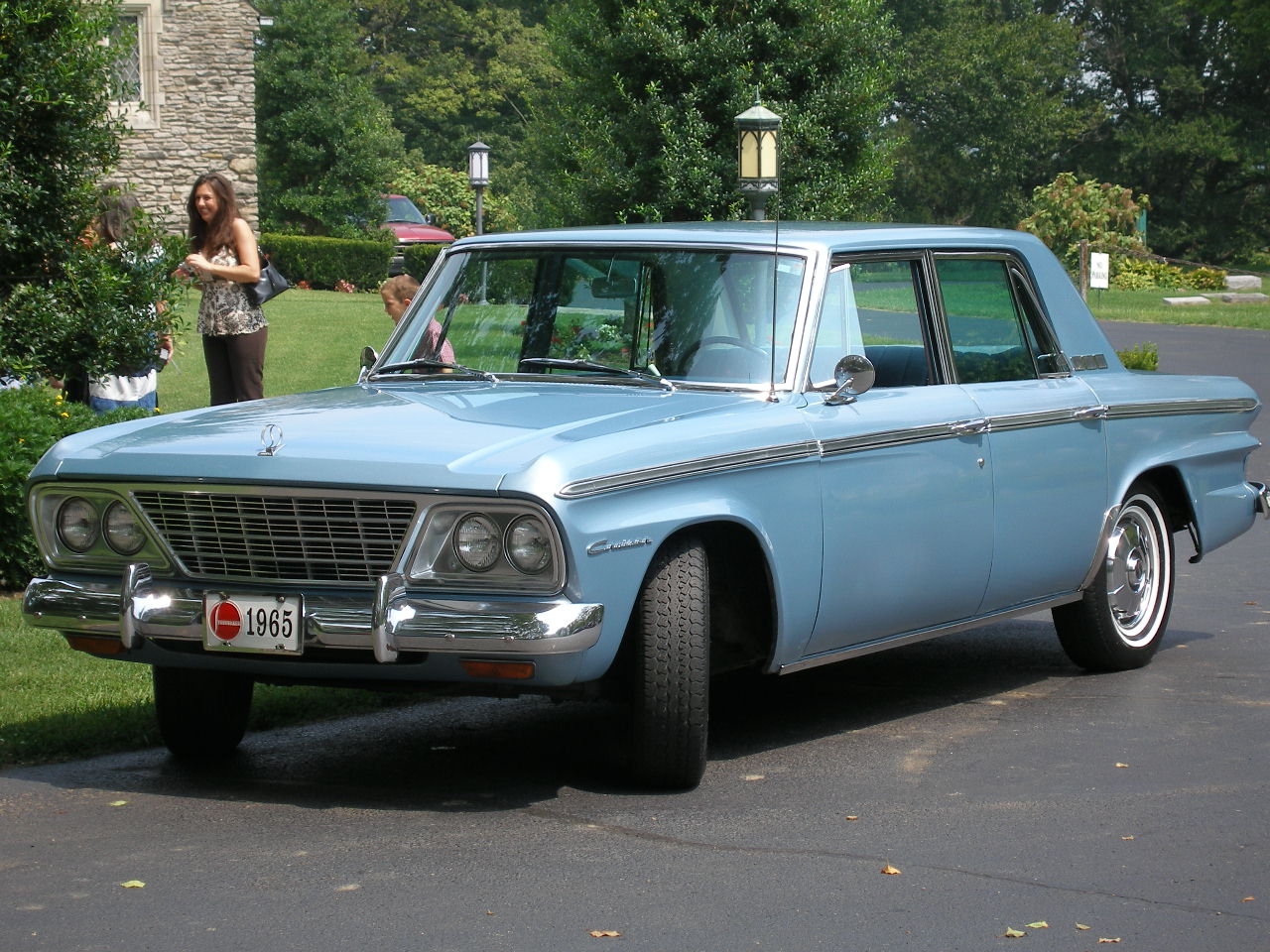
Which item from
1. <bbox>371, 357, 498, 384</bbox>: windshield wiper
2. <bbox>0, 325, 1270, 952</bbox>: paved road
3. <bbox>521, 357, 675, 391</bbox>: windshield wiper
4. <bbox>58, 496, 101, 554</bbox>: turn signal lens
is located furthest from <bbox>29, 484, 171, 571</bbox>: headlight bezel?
<bbox>521, 357, 675, 391</bbox>: windshield wiper

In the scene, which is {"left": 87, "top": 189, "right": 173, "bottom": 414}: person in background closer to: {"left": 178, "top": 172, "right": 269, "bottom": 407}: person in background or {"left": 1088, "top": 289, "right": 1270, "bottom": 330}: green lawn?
{"left": 178, "top": 172, "right": 269, "bottom": 407}: person in background

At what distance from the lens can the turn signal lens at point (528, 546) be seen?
5.20 m

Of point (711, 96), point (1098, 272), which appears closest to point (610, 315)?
point (711, 96)

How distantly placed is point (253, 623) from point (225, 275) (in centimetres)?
554

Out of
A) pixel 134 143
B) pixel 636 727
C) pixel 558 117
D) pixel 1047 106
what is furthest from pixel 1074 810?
pixel 1047 106

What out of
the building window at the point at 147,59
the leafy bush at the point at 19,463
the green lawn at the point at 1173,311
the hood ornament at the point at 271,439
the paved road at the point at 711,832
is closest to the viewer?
the paved road at the point at 711,832

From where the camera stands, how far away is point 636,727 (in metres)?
5.57

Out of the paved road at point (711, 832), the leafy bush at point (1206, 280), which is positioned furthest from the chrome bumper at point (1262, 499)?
the leafy bush at point (1206, 280)

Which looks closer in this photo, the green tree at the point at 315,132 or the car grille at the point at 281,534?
the car grille at the point at 281,534

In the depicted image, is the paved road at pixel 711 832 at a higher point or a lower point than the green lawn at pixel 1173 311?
lower

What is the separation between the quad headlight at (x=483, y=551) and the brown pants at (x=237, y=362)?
18.6 feet

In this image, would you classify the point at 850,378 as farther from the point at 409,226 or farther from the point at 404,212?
the point at 404,212

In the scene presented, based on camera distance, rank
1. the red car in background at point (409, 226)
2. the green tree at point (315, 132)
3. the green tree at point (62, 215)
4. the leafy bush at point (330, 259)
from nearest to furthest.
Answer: the green tree at point (62, 215) < the leafy bush at point (330, 259) < the red car in background at point (409, 226) < the green tree at point (315, 132)

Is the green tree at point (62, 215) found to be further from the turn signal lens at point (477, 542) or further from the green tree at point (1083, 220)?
the green tree at point (1083, 220)
